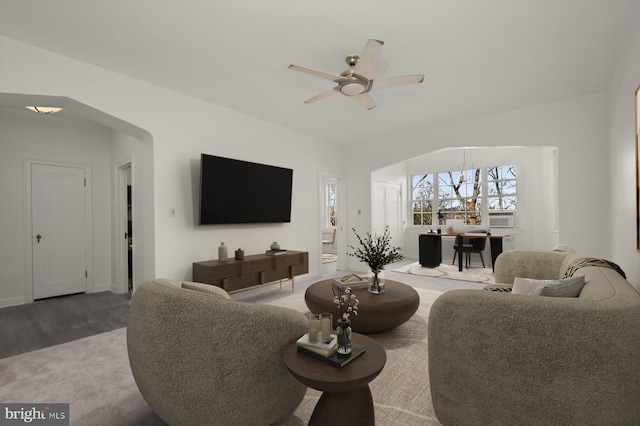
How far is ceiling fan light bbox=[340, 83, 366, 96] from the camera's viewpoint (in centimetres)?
292

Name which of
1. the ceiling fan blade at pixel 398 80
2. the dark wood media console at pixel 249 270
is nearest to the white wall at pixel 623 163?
the ceiling fan blade at pixel 398 80

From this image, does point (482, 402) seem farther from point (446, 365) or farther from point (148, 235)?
point (148, 235)

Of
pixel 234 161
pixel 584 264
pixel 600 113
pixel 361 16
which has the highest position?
pixel 361 16

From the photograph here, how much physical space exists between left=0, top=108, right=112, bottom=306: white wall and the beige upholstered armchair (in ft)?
13.9

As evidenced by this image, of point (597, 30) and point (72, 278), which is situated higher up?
point (597, 30)

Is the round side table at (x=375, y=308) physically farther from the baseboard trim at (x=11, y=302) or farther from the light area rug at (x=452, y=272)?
the baseboard trim at (x=11, y=302)

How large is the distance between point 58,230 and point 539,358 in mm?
5923

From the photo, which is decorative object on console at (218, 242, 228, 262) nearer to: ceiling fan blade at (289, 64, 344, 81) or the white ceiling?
the white ceiling

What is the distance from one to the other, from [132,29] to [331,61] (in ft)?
5.80

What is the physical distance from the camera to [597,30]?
8.66 feet

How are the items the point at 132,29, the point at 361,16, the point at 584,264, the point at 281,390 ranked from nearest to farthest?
1. the point at 281,390
2. the point at 584,264
3. the point at 361,16
4. the point at 132,29

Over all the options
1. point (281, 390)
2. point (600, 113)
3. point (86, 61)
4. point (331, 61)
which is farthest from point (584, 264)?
point (86, 61)

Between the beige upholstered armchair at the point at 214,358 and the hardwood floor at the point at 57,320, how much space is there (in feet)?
7.53

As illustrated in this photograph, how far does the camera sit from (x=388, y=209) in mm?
7777
